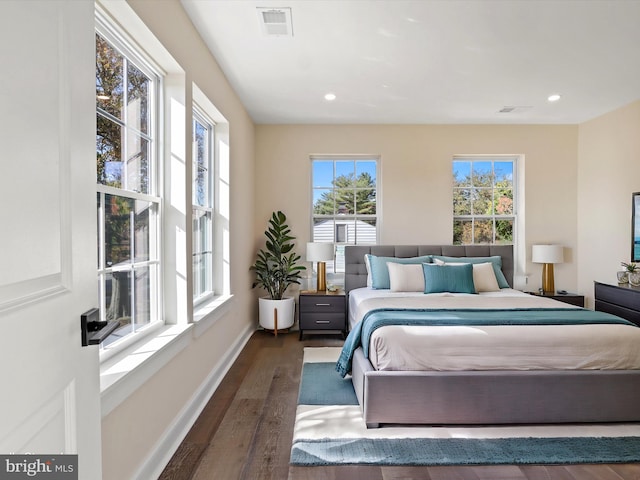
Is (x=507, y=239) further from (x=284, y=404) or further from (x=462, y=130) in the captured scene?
(x=284, y=404)

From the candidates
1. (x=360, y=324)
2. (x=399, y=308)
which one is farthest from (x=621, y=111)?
(x=360, y=324)

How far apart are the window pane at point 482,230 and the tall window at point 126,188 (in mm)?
4408

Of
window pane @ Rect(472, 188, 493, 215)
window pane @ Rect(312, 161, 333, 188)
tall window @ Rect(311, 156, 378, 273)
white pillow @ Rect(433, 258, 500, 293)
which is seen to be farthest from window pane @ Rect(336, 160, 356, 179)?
white pillow @ Rect(433, 258, 500, 293)

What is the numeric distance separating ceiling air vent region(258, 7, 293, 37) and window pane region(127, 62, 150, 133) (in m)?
0.90

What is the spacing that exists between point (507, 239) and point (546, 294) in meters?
0.90

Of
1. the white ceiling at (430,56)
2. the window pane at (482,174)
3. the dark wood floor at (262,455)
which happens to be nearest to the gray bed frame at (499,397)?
the dark wood floor at (262,455)

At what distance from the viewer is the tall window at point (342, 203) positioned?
552 centimetres

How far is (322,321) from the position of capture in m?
4.80

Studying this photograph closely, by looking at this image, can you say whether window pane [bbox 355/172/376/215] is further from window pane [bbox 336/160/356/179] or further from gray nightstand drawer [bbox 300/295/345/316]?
gray nightstand drawer [bbox 300/295/345/316]

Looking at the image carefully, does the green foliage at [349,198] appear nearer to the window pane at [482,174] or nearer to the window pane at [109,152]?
the window pane at [482,174]

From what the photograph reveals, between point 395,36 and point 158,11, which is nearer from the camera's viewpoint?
point 158,11

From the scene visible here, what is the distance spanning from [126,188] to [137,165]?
0.72 ft

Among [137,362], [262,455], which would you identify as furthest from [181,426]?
[137,362]

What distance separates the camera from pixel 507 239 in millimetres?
5535
